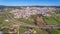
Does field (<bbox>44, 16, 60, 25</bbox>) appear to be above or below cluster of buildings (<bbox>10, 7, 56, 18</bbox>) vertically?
below

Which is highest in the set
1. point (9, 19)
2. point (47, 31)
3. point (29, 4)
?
point (29, 4)

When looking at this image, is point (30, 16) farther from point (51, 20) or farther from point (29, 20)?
point (51, 20)

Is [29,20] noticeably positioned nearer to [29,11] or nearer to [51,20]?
[29,11]

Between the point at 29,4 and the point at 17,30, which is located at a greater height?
the point at 29,4

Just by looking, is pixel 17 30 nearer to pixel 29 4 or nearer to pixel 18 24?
pixel 18 24

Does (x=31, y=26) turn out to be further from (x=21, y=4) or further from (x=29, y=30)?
(x=21, y=4)

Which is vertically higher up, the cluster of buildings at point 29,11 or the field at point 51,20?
the cluster of buildings at point 29,11

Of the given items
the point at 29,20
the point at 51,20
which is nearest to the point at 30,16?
the point at 29,20

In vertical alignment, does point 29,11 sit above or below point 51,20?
above

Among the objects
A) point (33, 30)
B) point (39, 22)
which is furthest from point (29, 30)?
point (39, 22)
